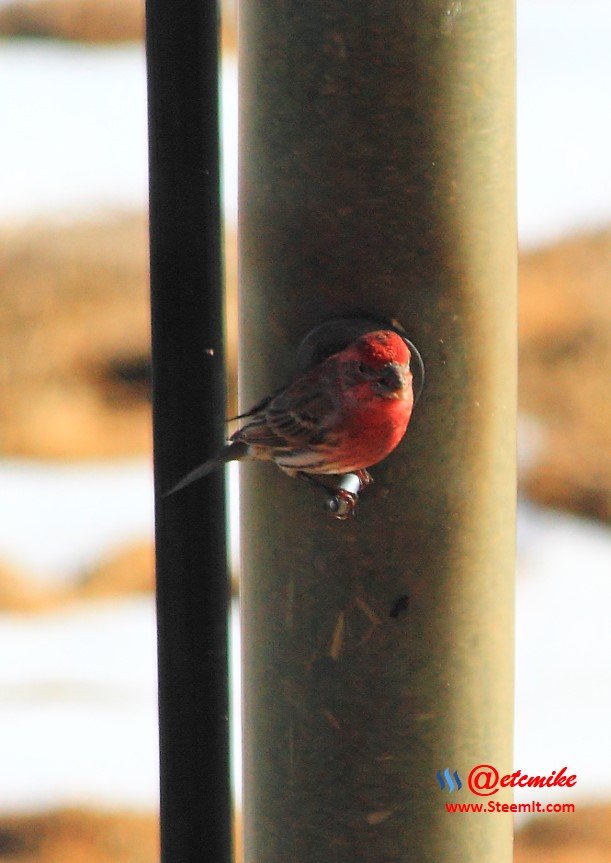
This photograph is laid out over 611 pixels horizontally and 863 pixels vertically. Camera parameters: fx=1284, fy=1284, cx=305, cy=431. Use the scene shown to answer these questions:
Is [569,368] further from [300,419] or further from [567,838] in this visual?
[300,419]

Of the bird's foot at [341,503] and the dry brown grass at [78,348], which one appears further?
the dry brown grass at [78,348]

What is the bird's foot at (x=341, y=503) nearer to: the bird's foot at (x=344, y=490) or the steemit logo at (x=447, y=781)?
the bird's foot at (x=344, y=490)

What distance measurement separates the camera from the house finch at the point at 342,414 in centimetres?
126

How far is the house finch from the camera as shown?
126 cm

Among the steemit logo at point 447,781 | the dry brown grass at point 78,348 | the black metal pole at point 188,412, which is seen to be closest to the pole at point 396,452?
the steemit logo at point 447,781

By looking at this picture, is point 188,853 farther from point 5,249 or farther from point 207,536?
point 5,249

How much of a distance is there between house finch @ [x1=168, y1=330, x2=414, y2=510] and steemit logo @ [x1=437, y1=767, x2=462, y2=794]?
0.34m

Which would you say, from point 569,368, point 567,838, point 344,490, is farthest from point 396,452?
point 569,368

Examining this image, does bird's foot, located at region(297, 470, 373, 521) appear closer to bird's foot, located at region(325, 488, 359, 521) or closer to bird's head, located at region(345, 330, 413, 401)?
bird's foot, located at region(325, 488, 359, 521)

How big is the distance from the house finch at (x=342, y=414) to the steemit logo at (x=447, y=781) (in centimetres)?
34

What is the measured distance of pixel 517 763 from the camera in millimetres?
2609

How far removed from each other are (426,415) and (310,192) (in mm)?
266

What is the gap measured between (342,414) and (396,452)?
0.36 ft

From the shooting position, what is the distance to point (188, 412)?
1205 mm
